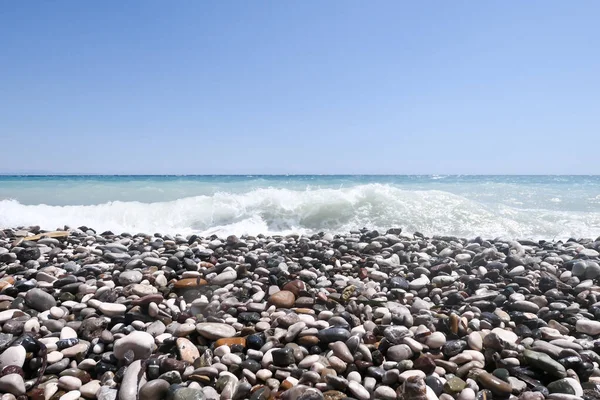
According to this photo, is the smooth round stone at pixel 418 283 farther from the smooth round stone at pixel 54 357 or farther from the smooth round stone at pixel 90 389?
the smooth round stone at pixel 54 357

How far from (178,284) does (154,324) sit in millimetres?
722

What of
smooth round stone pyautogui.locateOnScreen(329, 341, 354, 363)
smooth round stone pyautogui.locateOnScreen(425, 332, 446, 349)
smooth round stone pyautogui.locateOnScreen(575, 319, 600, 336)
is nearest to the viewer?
smooth round stone pyautogui.locateOnScreen(329, 341, 354, 363)

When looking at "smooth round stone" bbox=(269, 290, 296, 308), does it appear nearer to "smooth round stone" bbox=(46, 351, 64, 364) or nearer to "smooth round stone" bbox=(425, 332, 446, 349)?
"smooth round stone" bbox=(425, 332, 446, 349)

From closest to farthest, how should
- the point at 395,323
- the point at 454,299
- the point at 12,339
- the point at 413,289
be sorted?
the point at 12,339 → the point at 395,323 → the point at 454,299 → the point at 413,289

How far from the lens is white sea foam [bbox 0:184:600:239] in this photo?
7863 mm

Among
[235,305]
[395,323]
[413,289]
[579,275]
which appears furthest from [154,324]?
[579,275]

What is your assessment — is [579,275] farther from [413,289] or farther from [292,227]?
[292,227]

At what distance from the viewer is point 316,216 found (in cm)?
875

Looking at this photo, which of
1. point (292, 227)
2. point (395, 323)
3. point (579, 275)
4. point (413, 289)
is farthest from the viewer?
point (292, 227)

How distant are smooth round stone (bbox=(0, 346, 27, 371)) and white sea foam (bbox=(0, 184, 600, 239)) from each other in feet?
16.5

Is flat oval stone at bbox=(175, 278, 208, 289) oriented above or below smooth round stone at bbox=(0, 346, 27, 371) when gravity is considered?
above

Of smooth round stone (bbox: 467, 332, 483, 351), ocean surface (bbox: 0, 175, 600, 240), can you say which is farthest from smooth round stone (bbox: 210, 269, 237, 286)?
ocean surface (bbox: 0, 175, 600, 240)

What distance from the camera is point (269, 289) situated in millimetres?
3348

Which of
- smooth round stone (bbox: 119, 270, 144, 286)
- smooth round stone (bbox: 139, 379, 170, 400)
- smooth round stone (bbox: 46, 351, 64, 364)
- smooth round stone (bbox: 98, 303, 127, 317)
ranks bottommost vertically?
smooth round stone (bbox: 139, 379, 170, 400)
